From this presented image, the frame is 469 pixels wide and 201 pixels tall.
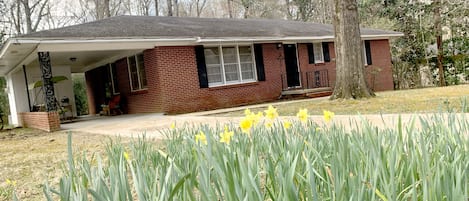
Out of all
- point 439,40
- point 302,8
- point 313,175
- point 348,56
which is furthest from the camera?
point 302,8

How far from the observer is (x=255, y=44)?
14.5m

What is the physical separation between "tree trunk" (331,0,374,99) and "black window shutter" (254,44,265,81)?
16.7 ft

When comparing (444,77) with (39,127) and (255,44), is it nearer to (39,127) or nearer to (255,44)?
(255,44)

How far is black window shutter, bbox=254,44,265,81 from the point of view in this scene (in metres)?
14.5

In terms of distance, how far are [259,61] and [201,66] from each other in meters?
2.65

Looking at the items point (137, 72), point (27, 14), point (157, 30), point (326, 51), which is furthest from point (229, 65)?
point (27, 14)

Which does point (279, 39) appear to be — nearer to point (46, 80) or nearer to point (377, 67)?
point (377, 67)

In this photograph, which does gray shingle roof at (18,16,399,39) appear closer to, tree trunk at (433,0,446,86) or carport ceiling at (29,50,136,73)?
carport ceiling at (29,50,136,73)

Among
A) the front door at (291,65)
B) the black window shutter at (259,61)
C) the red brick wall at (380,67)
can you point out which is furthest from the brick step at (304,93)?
the red brick wall at (380,67)

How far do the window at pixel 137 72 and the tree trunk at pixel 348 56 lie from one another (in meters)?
7.15

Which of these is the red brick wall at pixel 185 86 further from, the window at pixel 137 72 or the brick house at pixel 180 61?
the window at pixel 137 72

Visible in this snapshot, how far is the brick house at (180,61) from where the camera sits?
11422 millimetres

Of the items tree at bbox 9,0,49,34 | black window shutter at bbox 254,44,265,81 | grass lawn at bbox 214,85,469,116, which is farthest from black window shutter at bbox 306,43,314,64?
tree at bbox 9,0,49,34

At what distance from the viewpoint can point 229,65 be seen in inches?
559
